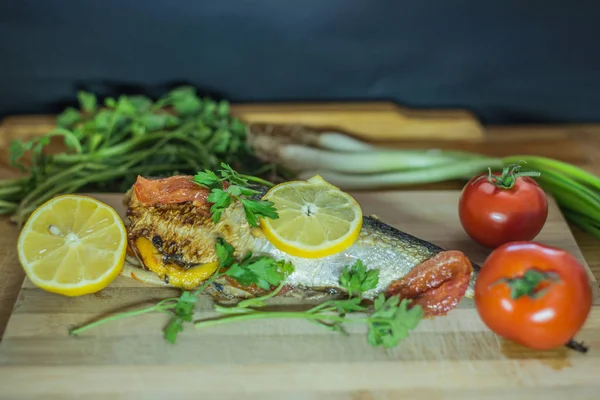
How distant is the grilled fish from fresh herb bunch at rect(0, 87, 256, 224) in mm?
468

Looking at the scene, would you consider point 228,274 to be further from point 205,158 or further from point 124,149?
point 124,149

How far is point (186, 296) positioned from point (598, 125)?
222 centimetres

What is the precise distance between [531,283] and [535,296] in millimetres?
33

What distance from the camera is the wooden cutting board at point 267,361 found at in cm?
154

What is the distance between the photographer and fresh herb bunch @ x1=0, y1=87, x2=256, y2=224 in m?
2.31

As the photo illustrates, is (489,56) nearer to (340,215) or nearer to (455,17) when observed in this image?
(455,17)

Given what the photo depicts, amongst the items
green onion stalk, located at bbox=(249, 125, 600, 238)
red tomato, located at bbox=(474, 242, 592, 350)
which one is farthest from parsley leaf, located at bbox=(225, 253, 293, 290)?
green onion stalk, located at bbox=(249, 125, 600, 238)

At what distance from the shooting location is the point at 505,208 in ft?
6.20

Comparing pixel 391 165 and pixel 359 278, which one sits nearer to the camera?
pixel 359 278

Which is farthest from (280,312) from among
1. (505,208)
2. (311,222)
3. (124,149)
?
(124,149)

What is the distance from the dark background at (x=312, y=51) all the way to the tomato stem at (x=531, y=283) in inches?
58.4

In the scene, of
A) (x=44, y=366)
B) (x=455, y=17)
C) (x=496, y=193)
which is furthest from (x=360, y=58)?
(x=44, y=366)

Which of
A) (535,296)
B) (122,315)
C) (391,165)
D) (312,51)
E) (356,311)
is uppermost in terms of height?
(312,51)

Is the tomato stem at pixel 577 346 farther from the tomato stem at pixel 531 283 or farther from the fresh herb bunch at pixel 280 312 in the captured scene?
the fresh herb bunch at pixel 280 312
